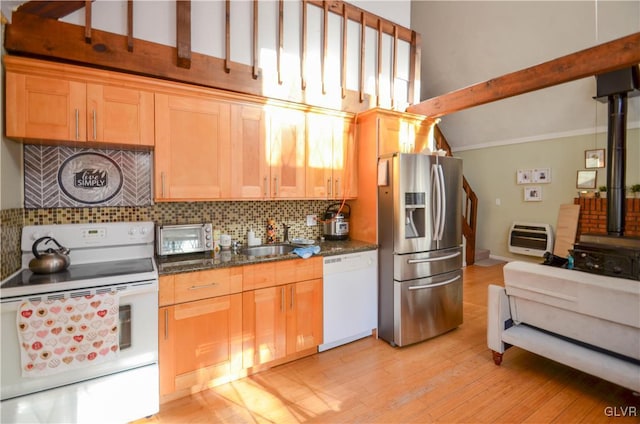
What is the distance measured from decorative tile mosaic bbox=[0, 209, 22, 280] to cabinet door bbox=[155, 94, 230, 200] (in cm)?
83

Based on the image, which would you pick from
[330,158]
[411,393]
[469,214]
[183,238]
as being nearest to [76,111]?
[183,238]

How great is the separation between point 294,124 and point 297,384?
2.22 m

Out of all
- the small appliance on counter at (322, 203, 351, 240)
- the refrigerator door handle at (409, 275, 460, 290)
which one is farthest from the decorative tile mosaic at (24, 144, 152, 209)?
the refrigerator door handle at (409, 275, 460, 290)

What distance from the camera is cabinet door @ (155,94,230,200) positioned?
2.26 metres

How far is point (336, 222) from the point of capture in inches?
126

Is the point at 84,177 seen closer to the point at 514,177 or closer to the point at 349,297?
the point at 349,297

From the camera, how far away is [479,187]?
6.84 metres

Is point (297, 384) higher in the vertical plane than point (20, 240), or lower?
lower

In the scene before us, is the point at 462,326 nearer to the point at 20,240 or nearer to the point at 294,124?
the point at 294,124

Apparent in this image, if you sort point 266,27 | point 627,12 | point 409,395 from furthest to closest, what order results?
point 627,12, point 266,27, point 409,395

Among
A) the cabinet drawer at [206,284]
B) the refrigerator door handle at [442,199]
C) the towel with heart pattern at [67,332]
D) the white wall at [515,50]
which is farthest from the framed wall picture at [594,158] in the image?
the towel with heart pattern at [67,332]

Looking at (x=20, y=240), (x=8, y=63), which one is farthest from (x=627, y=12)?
(x=20, y=240)

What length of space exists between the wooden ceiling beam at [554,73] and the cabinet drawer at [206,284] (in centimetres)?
265

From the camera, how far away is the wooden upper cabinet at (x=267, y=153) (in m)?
2.58
